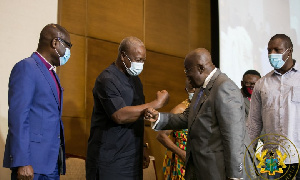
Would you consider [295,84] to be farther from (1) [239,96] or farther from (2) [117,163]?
(2) [117,163]

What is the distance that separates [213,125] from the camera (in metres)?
2.65

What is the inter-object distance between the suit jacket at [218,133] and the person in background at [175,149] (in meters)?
1.19

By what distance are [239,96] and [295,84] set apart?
1097 millimetres

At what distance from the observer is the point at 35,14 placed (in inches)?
164

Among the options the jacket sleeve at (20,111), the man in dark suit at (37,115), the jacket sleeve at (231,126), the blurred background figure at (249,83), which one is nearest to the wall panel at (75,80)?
the man in dark suit at (37,115)

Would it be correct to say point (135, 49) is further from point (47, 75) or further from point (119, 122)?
point (47, 75)

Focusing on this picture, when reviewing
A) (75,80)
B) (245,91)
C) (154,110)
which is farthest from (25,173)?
(245,91)

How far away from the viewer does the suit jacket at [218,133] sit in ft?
8.26

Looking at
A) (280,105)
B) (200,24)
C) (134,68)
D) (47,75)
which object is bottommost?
(280,105)

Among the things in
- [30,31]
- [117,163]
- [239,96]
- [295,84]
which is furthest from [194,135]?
[30,31]

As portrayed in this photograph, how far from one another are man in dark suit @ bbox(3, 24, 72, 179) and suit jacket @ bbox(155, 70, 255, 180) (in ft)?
2.93

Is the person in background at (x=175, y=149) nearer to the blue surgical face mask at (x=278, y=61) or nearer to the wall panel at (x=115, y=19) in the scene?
the blue surgical face mask at (x=278, y=61)

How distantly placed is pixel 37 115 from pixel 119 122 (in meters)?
0.57

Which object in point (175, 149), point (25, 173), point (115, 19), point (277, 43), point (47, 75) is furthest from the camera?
point (115, 19)
